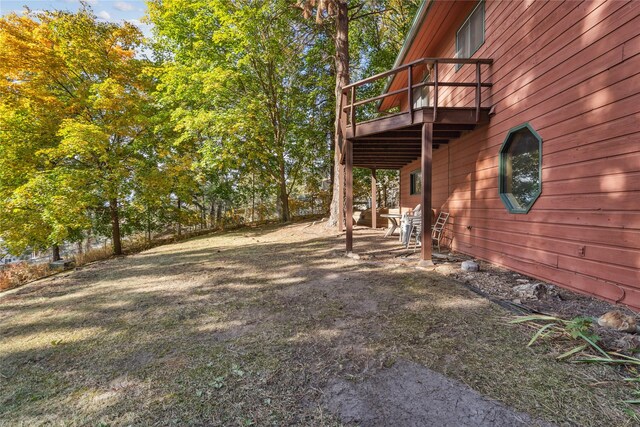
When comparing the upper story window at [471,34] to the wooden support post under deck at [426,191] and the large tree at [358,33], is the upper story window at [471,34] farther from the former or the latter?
the large tree at [358,33]

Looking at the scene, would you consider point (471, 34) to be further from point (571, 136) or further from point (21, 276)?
point (21, 276)

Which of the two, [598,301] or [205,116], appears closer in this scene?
[598,301]

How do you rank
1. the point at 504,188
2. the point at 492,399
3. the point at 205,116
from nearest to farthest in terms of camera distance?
the point at 492,399 → the point at 504,188 → the point at 205,116

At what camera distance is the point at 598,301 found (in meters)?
3.03

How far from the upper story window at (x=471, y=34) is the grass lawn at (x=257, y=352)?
190 inches

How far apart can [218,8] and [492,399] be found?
558 inches

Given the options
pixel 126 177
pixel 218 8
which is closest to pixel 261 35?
pixel 218 8

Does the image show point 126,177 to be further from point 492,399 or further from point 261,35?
point 492,399

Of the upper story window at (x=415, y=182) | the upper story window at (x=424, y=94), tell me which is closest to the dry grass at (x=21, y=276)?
the upper story window at (x=415, y=182)

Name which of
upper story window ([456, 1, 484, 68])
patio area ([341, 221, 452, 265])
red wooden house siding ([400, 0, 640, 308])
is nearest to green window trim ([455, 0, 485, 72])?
upper story window ([456, 1, 484, 68])

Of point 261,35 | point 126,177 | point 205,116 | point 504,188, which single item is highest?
point 261,35

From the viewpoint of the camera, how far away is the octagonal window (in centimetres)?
405

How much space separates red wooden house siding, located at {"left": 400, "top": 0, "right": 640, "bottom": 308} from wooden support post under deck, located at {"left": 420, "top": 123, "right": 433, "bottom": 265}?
3.83ft

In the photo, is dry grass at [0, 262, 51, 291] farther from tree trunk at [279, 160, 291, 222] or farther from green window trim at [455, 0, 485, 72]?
green window trim at [455, 0, 485, 72]
